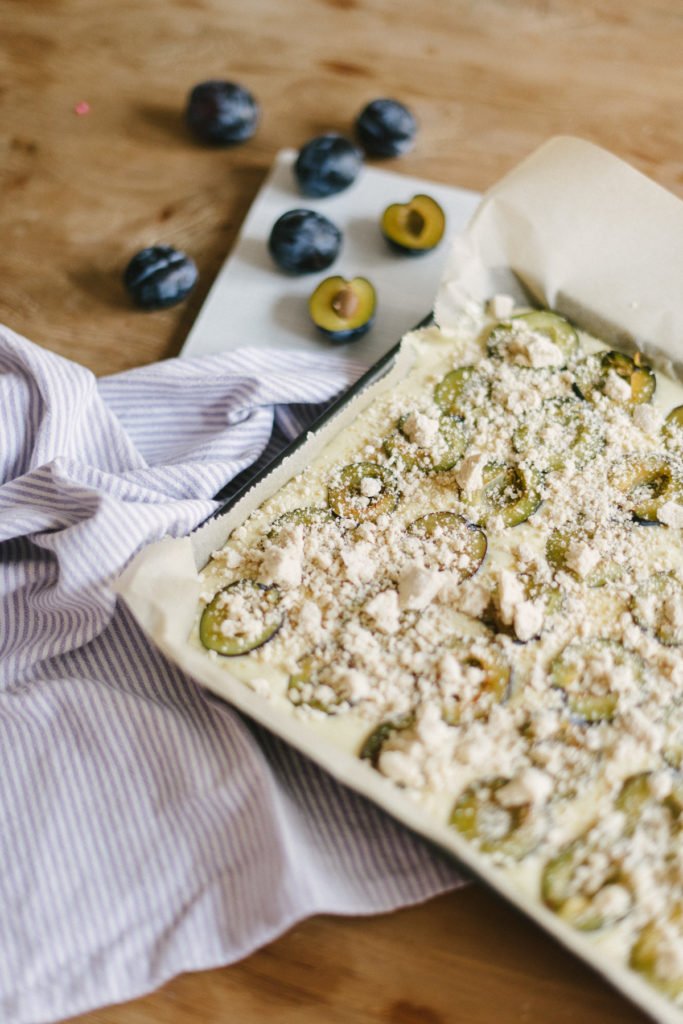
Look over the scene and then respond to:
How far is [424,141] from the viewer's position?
171cm

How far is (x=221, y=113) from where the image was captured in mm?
1651

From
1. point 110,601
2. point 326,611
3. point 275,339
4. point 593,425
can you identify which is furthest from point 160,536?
point 593,425

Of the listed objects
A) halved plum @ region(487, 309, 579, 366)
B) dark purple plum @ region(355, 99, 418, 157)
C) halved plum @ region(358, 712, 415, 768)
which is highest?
dark purple plum @ region(355, 99, 418, 157)

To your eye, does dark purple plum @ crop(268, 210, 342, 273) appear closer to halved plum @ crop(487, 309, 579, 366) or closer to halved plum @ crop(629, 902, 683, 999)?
halved plum @ crop(487, 309, 579, 366)

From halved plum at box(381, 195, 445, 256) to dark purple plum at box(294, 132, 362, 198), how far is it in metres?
0.12

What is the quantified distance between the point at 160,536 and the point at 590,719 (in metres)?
0.56

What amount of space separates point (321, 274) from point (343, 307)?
0.56 feet

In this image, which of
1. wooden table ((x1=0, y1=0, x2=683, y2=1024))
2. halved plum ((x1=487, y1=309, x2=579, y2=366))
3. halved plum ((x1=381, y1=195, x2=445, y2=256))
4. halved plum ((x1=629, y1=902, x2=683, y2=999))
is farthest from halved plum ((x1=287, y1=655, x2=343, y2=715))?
halved plum ((x1=381, y1=195, x2=445, y2=256))

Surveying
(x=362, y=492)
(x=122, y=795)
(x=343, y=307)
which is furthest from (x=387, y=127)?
(x=122, y=795)

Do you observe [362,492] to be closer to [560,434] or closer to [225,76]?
[560,434]

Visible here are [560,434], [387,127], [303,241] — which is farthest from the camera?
[387,127]

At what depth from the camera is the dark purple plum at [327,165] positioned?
1.56 metres

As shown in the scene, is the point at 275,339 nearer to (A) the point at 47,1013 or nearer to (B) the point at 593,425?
(B) the point at 593,425

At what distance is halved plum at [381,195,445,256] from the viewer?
1516 millimetres
